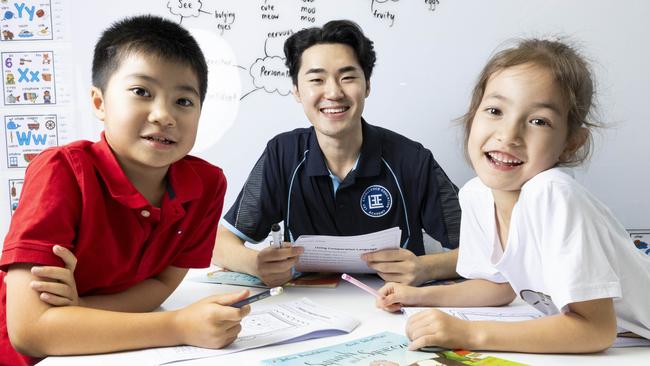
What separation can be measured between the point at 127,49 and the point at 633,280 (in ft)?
2.98

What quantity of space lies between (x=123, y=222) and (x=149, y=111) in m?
0.19

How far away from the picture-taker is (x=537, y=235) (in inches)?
32.6

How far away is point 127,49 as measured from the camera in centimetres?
99

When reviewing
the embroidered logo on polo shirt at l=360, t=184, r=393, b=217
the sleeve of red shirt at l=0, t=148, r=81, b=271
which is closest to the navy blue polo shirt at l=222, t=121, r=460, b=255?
the embroidered logo on polo shirt at l=360, t=184, r=393, b=217

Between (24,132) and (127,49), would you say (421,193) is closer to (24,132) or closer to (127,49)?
(127,49)

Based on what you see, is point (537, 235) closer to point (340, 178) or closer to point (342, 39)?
point (340, 178)

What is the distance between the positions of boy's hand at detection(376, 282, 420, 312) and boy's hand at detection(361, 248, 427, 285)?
15 centimetres

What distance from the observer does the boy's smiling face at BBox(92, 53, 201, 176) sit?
941 millimetres

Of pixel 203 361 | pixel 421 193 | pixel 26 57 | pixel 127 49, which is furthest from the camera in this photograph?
pixel 26 57

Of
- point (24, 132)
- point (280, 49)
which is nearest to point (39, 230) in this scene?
point (280, 49)

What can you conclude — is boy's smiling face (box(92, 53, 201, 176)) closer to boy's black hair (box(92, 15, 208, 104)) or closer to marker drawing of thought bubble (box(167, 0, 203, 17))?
boy's black hair (box(92, 15, 208, 104))

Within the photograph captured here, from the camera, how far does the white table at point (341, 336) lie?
76 centimetres

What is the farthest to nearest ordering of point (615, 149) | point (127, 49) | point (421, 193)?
point (615, 149), point (421, 193), point (127, 49)

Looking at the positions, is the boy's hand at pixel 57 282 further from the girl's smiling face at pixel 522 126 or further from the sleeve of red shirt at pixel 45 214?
the girl's smiling face at pixel 522 126
